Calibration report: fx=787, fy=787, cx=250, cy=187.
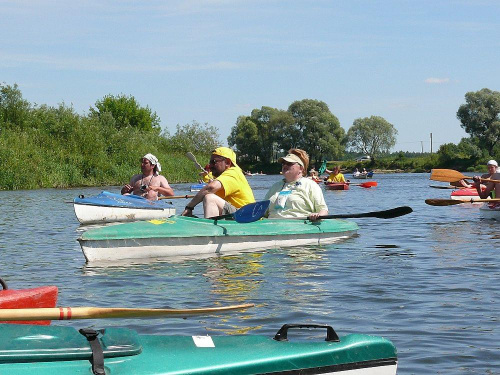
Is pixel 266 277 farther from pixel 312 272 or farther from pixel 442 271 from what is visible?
pixel 442 271

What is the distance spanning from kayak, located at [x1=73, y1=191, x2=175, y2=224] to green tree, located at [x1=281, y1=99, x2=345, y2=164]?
73.1m

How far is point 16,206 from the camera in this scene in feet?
75.7

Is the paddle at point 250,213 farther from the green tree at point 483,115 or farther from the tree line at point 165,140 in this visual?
the green tree at point 483,115

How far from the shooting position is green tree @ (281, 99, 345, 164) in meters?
88.2

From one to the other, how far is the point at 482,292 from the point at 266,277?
215 cm

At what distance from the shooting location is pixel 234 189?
980 centimetres

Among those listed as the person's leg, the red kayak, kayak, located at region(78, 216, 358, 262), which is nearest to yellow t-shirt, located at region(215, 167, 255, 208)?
the person's leg

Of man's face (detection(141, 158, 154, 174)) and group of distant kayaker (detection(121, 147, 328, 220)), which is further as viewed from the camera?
man's face (detection(141, 158, 154, 174))

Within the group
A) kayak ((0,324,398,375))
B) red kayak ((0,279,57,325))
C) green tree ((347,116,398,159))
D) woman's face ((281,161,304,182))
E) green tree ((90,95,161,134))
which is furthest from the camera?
green tree ((347,116,398,159))

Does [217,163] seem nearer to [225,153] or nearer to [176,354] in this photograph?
[225,153]

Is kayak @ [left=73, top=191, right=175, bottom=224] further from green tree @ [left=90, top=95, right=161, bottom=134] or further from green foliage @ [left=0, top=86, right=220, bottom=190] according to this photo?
green tree @ [left=90, top=95, right=161, bottom=134]

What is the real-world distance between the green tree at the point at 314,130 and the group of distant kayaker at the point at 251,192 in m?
77.5

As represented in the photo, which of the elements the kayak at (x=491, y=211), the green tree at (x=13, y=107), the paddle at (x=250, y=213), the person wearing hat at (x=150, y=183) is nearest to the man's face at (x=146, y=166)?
the person wearing hat at (x=150, y=183)

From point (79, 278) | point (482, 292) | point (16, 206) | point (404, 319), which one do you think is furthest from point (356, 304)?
point (16, 206)
